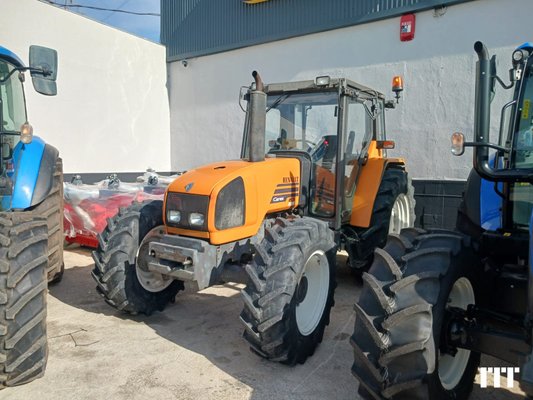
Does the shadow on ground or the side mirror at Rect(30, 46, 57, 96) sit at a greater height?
the side mirror at Rect(30, 46, 57, 96)

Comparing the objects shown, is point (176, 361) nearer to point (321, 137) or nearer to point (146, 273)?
point (146, 273)

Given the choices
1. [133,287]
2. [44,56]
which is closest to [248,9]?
[44,56]

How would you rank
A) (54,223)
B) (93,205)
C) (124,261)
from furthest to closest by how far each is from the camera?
(93,205) → (54,223) → (124,261)

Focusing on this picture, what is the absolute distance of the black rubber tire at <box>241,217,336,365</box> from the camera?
2.99 meters

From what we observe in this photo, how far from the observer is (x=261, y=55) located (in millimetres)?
9844

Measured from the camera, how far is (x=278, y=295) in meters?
3.01

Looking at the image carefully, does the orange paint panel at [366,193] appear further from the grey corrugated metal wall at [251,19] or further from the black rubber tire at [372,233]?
the grey corrugated metal wall at [251,19]

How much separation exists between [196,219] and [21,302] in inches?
51.7

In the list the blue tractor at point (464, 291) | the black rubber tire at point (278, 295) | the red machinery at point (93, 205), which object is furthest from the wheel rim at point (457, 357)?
the red machinery at point (93, 205)

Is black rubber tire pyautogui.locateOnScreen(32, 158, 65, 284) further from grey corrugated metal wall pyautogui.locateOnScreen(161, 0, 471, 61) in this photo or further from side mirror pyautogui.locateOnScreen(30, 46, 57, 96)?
grey corrugated metal wall pyautogui.locateOnScreen(161, 0, 471, 61)

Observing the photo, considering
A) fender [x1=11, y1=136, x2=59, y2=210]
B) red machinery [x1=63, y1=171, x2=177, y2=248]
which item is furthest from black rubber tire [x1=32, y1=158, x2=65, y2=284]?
red machinery [x1=63, y1=171, x2=177, y2=248]

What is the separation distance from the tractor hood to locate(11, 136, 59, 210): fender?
45.1 inches

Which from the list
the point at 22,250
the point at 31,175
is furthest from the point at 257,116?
the point at 31,175

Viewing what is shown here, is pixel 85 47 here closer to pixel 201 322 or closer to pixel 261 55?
pixel 261 55
